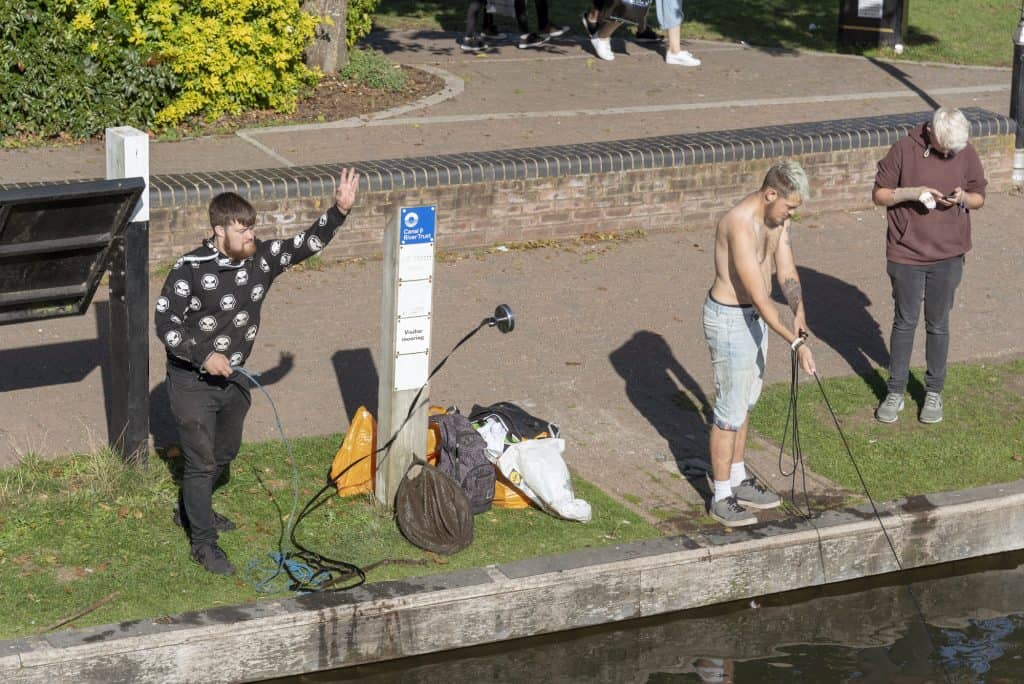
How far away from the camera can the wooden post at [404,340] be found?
689cm

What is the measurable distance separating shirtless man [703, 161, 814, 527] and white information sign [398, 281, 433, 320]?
4.22ft

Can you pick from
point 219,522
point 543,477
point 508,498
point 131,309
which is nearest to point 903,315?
point 543,477

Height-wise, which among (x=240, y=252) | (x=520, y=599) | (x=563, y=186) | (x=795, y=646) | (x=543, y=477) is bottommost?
(x=795, y=646)

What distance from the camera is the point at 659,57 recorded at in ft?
56.6

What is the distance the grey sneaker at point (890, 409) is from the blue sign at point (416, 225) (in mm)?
3088

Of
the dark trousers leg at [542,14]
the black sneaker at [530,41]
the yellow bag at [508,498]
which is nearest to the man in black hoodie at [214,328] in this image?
the yellow bag at [508,498]

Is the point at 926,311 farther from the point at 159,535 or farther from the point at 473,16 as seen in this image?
the point at 473,16

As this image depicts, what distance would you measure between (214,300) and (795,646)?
2.92 metres

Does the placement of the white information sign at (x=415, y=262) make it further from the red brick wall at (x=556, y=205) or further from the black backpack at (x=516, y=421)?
the red brick wall at (x=556, y=205)

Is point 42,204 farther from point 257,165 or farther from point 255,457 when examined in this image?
point 257,165

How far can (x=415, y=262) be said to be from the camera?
22.7 feet

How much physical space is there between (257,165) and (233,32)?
1.41 m

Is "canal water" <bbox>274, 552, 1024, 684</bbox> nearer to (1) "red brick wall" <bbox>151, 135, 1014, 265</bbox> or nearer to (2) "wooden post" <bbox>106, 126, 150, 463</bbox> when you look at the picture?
A: (2) "wooden post" <bbox>106, 126, 150, 463</bbox>

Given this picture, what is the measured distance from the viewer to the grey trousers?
8.55m
